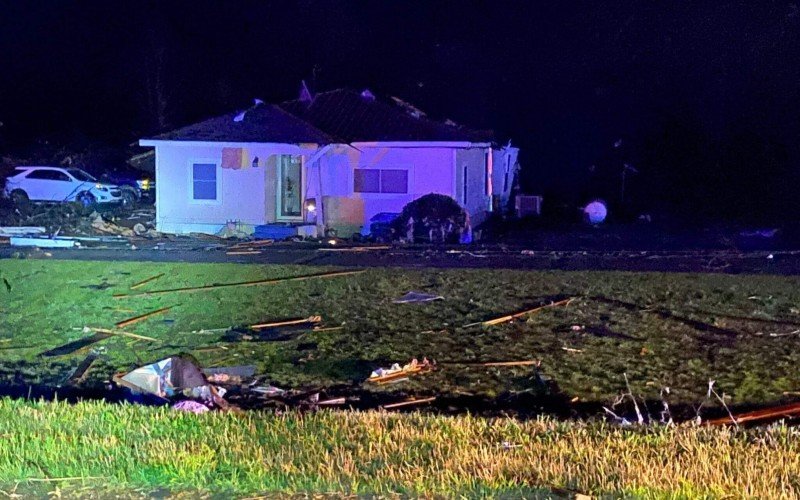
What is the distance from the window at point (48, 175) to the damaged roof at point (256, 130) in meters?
10.5

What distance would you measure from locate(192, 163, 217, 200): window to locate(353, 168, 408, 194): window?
12.1ft

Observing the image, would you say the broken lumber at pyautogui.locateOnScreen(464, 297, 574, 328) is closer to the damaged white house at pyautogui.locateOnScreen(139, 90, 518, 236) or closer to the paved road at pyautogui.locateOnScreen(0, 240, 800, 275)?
the paved road at pyautogui.locateOnScreen(0, 240, 800, 275)

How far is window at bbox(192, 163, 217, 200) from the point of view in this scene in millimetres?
25562

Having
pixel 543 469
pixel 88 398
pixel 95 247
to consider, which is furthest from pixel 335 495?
pixel 95 247

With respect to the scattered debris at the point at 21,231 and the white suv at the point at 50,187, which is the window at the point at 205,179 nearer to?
the scattered debris at the point at 21,231

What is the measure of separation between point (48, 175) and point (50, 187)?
48 cm

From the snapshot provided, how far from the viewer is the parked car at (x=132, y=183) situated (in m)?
36.3

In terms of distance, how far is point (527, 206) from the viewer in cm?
3366

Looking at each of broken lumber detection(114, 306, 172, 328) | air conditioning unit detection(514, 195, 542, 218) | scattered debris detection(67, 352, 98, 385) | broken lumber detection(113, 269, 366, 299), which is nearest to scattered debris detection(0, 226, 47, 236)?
broken lumber detection(113, 269, 366, 299)

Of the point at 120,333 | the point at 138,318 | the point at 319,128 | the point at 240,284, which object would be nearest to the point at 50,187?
the point at 319,128

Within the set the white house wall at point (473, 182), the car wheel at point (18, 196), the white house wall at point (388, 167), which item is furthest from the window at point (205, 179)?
the car wheel at point (18, 196)

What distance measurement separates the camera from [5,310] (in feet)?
47.1

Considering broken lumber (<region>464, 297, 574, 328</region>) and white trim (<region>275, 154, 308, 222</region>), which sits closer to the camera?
broken lumber (<region>464, 297, 574, 328</region>)

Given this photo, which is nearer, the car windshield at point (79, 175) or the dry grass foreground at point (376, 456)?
the dry grass foreground at point (376, 456)
